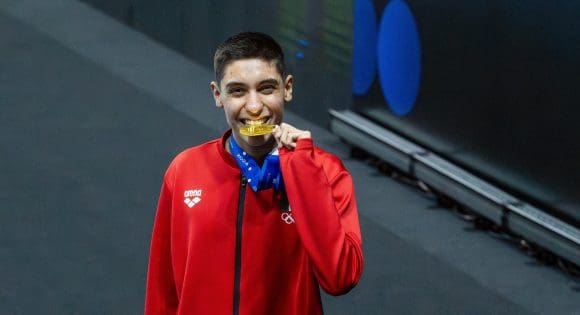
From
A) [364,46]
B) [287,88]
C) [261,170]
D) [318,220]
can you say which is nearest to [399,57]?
[364,46]

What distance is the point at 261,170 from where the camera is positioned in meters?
3.43

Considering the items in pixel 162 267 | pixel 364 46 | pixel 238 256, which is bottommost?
pixel 364 46

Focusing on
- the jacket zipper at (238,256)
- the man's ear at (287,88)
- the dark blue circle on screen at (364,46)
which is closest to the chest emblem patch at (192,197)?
the jacket zipper at (238,256)

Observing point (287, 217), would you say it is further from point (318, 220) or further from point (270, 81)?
point (270, 81)

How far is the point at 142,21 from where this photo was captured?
1156 cm

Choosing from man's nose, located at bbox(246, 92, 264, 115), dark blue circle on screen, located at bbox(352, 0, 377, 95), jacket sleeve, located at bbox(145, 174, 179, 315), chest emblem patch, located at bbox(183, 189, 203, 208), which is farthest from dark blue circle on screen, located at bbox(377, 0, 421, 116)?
man's nose, located at bbox(246, 92, 264, 115)

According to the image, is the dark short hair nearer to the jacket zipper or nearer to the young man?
the young man

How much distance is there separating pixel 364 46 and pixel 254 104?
217 inches

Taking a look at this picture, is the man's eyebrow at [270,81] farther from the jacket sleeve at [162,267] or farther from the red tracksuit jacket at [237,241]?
the jacket sleeve at [162,267]

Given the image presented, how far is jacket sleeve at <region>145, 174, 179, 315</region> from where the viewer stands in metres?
3.70

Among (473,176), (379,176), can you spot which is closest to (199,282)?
(473,176)

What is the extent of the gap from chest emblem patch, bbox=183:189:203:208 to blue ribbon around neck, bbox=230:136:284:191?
0.14 meters

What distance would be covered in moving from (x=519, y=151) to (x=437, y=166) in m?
0.72

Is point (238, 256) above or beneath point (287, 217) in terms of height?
beneath
